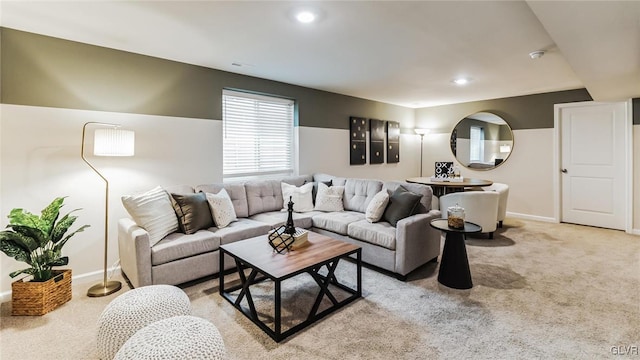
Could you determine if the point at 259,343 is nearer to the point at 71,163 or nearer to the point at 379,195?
the point at 379,195

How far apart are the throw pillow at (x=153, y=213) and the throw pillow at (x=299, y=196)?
1.50 m

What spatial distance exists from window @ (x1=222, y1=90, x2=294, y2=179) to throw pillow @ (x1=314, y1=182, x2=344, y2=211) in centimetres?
98

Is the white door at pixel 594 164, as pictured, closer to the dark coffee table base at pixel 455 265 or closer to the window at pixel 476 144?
the window at pixel 476 144

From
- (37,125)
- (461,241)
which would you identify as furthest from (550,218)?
(37,125)

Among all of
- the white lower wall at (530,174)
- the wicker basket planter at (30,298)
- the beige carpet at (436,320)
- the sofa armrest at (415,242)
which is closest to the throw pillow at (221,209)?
the beige carpet at (436,320)

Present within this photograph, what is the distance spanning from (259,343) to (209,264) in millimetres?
1175

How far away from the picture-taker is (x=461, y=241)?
110 inches

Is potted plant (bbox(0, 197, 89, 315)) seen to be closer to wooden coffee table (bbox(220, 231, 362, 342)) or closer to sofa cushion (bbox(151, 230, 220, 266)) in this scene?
sofa cushion (bbox(151, 230, 220, 266))

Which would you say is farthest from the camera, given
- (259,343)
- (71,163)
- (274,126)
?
(274,126)

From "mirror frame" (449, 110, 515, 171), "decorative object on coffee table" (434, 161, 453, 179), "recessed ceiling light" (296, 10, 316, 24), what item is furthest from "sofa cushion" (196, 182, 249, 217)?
"mirror frame" (449, 110, 515, 171)

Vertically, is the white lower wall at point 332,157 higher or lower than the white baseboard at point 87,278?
higher

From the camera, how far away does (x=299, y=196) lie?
404cm

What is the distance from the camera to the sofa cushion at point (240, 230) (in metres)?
3.00

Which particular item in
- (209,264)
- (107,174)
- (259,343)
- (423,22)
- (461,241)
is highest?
(423,22)
